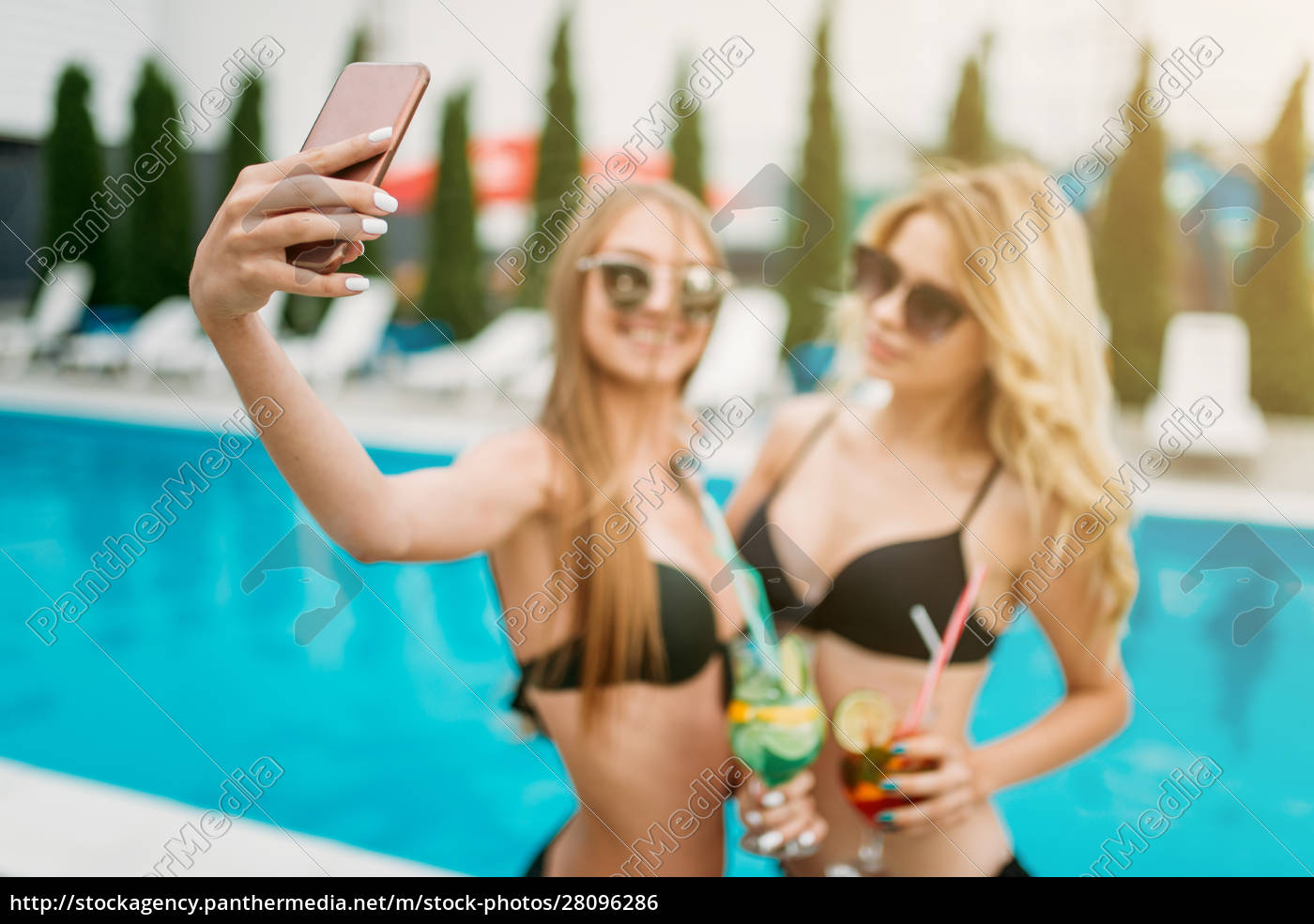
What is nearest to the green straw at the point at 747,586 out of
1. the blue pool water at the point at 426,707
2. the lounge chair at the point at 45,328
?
the blue pool water at the point at 426,707

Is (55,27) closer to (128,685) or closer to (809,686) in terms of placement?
(128,685)

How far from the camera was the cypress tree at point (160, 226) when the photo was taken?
1343 centimetres

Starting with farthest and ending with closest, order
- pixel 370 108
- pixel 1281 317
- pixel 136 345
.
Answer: pixel 136 345 → pixel 1281 317 → pixel 370 108

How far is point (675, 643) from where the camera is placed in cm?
205

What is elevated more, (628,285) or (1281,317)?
(628,285)

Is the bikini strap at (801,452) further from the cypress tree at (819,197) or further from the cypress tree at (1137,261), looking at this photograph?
the cypress tree at (1137,261)

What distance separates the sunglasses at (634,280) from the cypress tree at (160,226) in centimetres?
1298

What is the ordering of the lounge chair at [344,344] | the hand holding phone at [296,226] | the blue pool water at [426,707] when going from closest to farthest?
the hand holding phone at [296,226]
the blue pool water at [426,707]
the lounge chair at [344,344]

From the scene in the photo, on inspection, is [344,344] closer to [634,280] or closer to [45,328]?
[45,328]

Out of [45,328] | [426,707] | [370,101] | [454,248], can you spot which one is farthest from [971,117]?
[45,328]

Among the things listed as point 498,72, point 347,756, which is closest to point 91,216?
point 498,72

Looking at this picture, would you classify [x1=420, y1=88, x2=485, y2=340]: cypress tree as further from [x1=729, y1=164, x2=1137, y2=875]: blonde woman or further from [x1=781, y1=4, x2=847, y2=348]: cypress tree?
[x1=729, y1=164, x2=1137, y2=875]: blonde woman

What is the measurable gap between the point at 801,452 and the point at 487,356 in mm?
7872

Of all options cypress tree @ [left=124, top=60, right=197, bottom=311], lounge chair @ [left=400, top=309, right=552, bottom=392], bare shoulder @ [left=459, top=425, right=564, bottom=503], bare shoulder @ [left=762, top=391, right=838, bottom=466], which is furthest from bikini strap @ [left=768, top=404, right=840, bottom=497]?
cypress tree @ [left=124, top=60, right=197, bottom=311]
